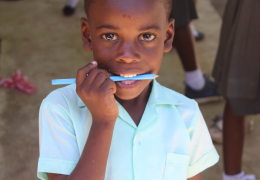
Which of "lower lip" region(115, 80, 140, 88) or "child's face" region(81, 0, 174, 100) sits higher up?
"child's face" region(81, 0, 174, 100)

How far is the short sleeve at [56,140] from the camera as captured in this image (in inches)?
37.0

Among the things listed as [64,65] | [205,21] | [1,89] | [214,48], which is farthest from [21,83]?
[205,21]

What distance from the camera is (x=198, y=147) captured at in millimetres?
1121

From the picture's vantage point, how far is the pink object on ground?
7.90 ft

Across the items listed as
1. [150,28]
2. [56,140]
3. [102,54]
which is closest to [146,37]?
[150,28]

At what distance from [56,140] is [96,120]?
0.47 feet

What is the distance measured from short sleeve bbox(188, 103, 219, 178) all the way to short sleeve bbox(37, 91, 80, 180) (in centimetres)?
39

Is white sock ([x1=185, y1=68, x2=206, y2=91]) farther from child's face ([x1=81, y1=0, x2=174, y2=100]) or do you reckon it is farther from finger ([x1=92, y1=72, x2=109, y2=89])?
finger ([x1=92, y1=72, x2=109, y2=89])

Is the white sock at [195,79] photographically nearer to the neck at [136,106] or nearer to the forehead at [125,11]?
the neck at [136,106]

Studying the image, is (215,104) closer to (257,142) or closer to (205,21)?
(257,142)

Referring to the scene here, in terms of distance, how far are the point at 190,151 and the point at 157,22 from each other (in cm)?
44

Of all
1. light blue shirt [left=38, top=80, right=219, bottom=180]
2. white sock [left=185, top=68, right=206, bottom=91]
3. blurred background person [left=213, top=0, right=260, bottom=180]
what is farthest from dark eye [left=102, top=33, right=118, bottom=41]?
white sock [left=185, top=68, right=206, bottom=91]

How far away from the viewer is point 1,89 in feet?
7.82

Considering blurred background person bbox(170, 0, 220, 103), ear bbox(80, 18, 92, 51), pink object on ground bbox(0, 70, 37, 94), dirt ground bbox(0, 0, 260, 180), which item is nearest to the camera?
ear bbox(80, 18, 92, 51)
